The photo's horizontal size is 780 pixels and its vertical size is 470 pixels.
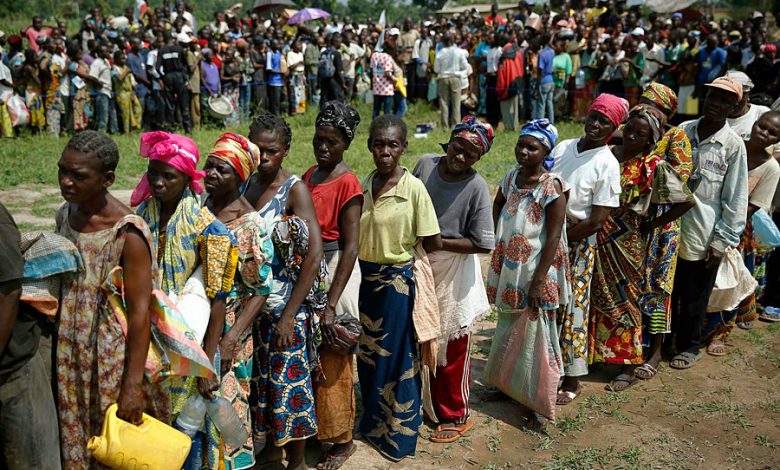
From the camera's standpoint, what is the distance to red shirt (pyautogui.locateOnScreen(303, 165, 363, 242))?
3383 millimetres

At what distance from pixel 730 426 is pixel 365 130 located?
10.8 metres

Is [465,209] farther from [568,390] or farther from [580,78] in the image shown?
[580,78]

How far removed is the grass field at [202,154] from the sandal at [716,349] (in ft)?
15.2

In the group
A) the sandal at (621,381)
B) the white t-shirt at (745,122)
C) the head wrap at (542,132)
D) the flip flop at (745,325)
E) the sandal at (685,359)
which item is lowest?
the flip flop at (745,325)

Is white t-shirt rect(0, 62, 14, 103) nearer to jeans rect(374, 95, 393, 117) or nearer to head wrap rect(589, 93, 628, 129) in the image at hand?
jeans rect(374, 95, 393, 117)

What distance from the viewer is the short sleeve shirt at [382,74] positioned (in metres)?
13.7

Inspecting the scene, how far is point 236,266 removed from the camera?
2.85 meters

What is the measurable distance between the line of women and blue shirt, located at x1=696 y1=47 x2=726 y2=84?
28.5 feet

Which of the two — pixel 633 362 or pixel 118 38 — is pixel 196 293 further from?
pixel 118 38

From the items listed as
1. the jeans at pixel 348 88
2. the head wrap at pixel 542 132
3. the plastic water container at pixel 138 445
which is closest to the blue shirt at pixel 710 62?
the jeans at pixel 348 88

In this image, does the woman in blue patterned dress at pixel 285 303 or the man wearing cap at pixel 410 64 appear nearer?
the woman in blue patterned dress at pixel 285 303

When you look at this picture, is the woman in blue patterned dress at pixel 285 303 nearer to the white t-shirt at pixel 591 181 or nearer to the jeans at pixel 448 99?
the white t-shirt at pixel 591 181

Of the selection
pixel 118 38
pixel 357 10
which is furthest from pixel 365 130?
pixel 357 10

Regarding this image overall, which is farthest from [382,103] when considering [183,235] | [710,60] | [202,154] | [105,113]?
[183,235]
